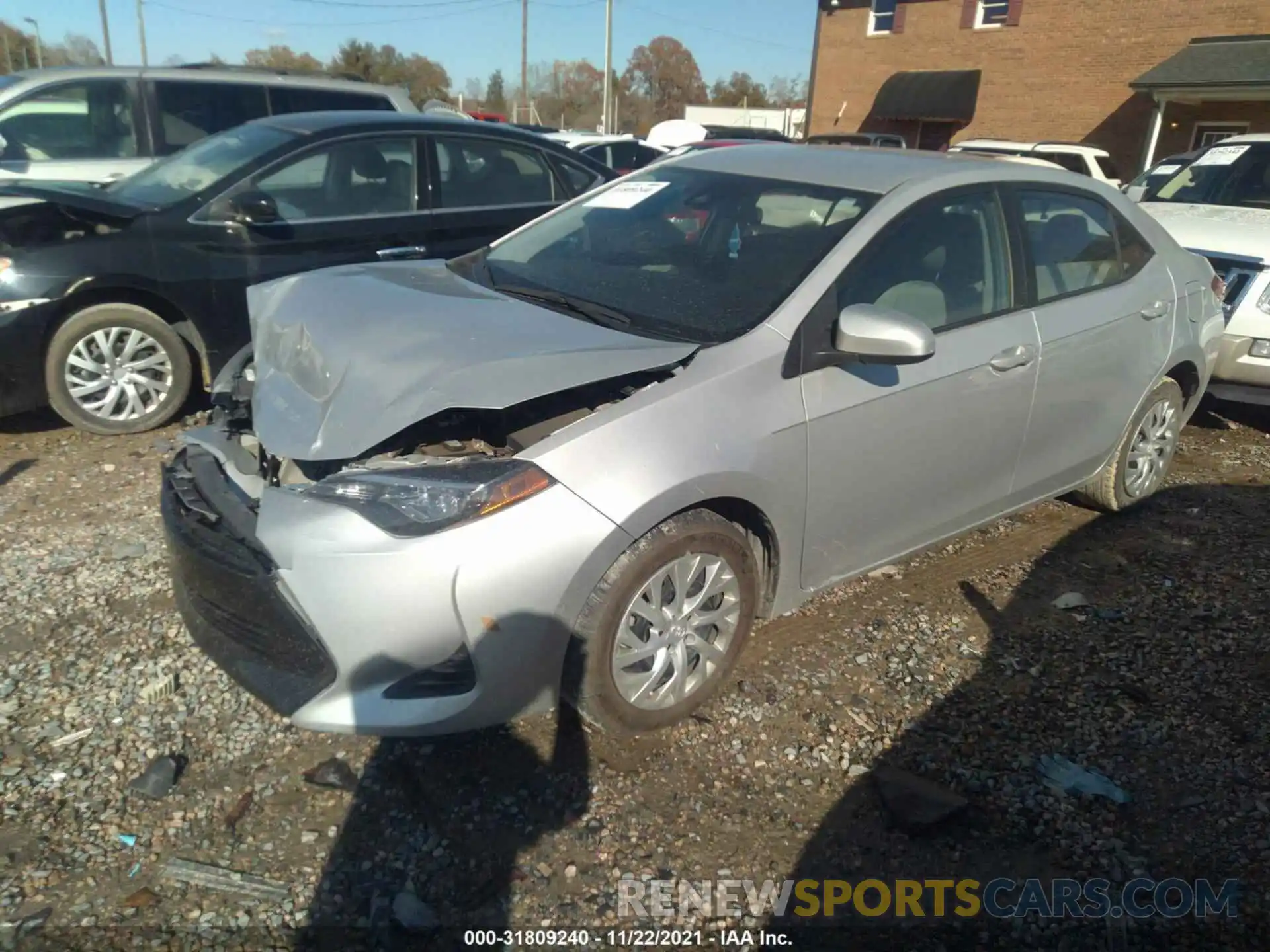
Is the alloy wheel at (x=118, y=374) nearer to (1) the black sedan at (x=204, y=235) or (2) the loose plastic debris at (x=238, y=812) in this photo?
(1) the black sedan at (x=204, y=235)

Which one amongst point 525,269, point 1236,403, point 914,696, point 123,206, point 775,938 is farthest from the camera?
point 1236,403

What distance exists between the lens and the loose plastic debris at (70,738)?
2.83 metres

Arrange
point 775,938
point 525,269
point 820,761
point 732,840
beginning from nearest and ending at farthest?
point 775,938 → point 732,840 → point 820,761 → point 525,269

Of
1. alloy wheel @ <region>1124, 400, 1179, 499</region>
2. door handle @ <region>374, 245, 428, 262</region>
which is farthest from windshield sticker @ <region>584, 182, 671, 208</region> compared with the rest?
alloy wheel @ <region>1124, 400, 1179, 499</region>

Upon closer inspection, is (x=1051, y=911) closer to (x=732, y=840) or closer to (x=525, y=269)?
(x=732, y=840)

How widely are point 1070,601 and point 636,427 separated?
2322 mm

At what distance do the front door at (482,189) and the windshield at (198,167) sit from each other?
92 cm

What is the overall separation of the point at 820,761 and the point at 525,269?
2.14 meters

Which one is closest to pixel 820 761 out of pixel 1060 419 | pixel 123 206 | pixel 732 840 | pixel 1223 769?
pixel 732 840

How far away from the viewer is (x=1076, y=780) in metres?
2.88

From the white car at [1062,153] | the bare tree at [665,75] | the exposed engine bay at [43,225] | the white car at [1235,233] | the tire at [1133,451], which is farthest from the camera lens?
the bare tree at [665,75]

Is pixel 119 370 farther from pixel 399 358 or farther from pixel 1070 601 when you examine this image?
pixel 1070 601

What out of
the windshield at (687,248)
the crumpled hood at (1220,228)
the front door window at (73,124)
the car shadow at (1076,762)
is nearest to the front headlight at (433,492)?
the windshield at (687,248)

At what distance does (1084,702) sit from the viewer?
3.27 metres
